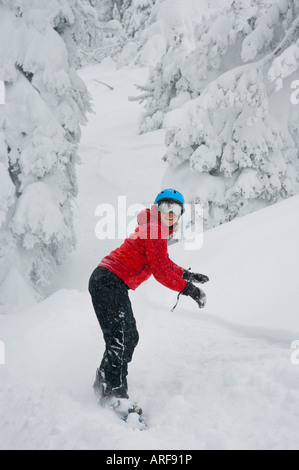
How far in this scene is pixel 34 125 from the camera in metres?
10.2

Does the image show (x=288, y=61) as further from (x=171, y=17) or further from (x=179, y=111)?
(x=171, y=17)

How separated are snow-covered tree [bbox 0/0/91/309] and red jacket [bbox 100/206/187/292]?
684 centimetres

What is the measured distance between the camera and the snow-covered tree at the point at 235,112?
9383 mm

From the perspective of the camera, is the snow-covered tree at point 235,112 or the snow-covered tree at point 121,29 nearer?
the snow-covered tree at point 235,112

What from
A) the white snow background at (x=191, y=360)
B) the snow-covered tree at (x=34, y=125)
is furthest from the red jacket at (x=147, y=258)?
the snow-covered tree at (x=34, y=125)

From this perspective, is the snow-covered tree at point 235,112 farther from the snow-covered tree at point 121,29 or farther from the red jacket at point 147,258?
the red jacket at point 147,258

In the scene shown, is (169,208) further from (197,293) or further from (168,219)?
(197,293)

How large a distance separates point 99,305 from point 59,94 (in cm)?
849

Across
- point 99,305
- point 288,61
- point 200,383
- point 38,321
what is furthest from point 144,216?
point 288,61

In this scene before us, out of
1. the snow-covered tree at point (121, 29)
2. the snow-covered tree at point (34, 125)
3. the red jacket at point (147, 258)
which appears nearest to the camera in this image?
the red jacket at point (147, 258)

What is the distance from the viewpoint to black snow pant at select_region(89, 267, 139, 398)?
338 cm

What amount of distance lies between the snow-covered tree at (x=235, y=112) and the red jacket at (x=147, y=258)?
22.5 feet

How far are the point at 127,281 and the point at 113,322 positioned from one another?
1.23 ft

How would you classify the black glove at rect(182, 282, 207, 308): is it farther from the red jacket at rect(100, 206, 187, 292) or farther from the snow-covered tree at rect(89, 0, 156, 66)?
the snow-covered tree at rect(89, 0, 156, 66)
